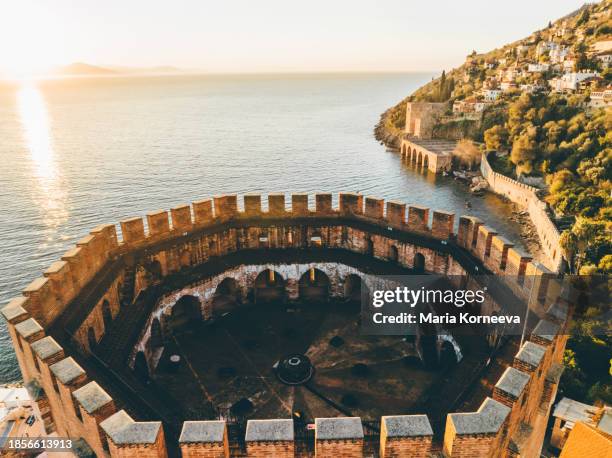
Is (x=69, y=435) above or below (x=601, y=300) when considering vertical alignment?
above

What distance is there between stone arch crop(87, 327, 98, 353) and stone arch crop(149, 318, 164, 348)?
291cm

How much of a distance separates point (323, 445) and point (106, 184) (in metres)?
66.6

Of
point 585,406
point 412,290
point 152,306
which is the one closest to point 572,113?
point 585,406

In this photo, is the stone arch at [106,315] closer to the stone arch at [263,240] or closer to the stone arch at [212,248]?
the stone arch at [212,248]

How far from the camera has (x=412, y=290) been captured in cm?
1966

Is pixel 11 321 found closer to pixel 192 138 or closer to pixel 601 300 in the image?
pixel 601 300

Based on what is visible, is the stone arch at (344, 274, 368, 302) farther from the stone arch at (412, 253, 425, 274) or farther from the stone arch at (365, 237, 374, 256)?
the stone arch at (412, 253, 425, 274)

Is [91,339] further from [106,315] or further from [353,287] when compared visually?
[353,287]

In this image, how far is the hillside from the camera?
52.3 metres

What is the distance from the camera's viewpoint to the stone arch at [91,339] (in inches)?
587

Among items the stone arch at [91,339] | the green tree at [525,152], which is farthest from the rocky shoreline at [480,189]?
the stone arch at [91,339]

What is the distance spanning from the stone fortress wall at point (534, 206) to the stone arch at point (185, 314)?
38.8 metres

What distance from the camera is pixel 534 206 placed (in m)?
60.7

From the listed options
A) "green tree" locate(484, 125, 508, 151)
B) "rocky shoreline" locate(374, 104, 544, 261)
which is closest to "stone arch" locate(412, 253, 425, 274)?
"rocky shoreline" locate(374, 104, 544, 261)
